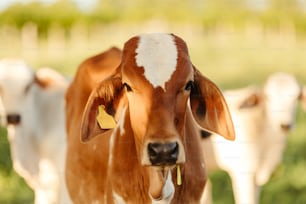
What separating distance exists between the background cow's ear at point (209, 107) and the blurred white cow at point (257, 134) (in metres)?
3.19

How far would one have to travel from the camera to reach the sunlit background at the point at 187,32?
18641mm

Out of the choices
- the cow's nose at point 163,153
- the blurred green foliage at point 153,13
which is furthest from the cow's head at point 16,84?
the blurred green foliage at point 153,13

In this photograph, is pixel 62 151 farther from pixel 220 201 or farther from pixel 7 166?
pixel 7 166

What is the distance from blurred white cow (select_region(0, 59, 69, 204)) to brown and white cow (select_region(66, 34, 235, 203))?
2.51m

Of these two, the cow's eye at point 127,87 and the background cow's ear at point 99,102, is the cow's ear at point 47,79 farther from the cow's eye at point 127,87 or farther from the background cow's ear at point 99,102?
the cow's eye at point 127,87

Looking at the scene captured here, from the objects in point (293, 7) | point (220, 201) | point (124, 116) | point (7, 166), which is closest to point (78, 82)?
point (124, 116)

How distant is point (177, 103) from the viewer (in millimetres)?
3312

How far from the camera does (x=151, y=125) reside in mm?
3205

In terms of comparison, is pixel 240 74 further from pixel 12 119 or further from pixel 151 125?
pixel 151 125

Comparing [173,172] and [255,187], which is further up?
[173,172]

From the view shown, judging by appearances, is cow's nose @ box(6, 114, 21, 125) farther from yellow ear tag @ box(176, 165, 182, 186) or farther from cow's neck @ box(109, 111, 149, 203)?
yellow ear tag @ box(176, 165, 182, 186)

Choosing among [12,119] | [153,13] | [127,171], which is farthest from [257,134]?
[153,13]

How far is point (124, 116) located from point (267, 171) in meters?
3.35

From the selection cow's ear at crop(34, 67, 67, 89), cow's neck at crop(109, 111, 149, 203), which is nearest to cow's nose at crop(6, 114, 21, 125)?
cow's ear at crop(34, 67, 67, 89)
